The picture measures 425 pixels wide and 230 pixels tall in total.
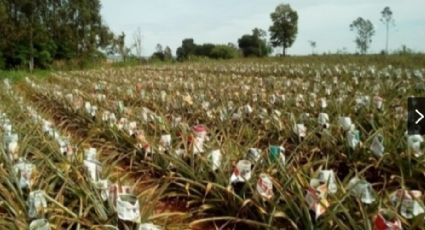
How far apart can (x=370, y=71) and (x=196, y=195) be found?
30.8 ft

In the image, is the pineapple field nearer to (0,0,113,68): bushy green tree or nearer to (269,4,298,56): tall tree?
(0,0,113,68): bushy green tree

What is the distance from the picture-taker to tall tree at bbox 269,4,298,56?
4909 centimetres

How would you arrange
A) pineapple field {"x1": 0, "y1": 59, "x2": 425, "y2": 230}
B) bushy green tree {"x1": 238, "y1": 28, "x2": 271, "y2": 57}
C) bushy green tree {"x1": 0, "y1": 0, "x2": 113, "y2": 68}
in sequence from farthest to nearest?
bushy green tree {"x1": 238, "y1": 28, "x2": 271, "y2": 57}
bushy green tree {"x1": 0, "y1": 0, "x2": 113, "y2": 68}
pineapple field {"x1": 0, "y1": 59, "x2": 425, "y2": 230}

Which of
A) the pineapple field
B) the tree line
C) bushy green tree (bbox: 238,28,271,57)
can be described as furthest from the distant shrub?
the pineapple field

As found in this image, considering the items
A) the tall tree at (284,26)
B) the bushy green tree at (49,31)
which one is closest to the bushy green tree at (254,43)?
the tall tree at (284,26)

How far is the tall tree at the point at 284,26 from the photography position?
161ft

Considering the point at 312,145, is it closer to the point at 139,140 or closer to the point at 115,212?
the point at 139,140

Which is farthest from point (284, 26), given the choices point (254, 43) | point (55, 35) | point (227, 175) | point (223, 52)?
point (227, 175)

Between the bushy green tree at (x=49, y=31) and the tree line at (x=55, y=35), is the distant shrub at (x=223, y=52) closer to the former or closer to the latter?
the tree line at (x=55, y=35)

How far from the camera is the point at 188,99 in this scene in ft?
22.2

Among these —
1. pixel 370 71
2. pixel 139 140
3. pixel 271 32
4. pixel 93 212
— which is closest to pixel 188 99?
pixel 139 140

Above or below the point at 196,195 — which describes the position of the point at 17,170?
above

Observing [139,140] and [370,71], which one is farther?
[370,71]

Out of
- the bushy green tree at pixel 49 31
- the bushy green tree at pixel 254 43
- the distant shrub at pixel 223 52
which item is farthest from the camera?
the bushy green tree at pixel 254 43
